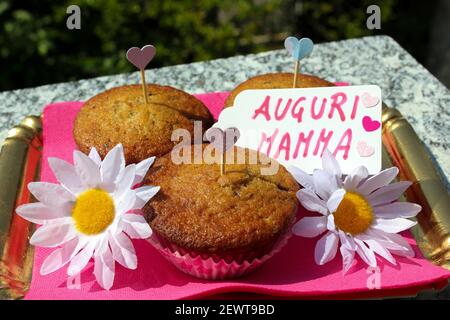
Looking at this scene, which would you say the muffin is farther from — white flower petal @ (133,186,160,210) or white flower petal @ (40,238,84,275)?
white flower petal @ (40,238,84,275)

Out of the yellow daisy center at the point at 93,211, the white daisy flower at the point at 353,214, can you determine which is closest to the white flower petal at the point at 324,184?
the white daisy flower at the point at 353,214

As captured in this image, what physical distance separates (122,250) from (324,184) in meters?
0.49

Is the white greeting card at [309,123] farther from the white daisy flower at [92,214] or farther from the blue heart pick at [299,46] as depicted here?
the white daisy flower at [92,214]

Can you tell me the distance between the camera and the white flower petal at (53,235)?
55.6 inches

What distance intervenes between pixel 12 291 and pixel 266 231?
0.57 meters

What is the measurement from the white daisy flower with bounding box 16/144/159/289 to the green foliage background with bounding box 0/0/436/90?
1864 mm

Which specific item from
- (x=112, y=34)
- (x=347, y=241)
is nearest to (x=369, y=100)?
(x=347, y=241)

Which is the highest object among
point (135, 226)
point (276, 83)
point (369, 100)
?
point (276, 83)

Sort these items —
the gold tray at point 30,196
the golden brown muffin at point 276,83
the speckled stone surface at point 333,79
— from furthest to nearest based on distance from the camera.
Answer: the speckled stone surface at point 333,79 → the golden brown muffin at point 276,83 → the gold tray at point 30,196

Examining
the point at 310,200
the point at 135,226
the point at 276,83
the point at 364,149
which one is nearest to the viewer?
the point at 135,226

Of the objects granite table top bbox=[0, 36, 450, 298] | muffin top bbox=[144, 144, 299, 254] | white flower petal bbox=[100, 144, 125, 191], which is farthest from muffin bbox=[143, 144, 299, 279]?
granite table top bbox=[0, 36, 450, 298]

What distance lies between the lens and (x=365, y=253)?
1.45 metres

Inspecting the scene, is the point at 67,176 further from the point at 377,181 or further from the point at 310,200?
the point at 377,181

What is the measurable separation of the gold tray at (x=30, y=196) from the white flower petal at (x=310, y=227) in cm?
25
